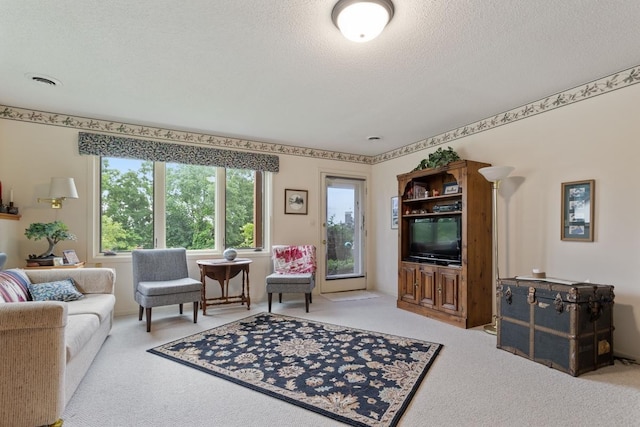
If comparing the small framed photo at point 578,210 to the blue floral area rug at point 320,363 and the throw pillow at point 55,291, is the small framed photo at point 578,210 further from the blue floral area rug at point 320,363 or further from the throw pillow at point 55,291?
the throw pillow at point 55,291

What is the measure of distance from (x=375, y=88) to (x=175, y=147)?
9.05 ft

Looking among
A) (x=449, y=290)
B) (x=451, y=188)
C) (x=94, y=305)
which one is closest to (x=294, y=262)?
(x=449, y=290)

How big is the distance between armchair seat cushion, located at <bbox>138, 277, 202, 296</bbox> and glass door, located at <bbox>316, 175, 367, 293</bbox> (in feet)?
7.57

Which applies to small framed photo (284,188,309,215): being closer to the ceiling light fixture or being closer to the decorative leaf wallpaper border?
the decorative leaf wallpaper border

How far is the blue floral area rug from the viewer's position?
2053 mm

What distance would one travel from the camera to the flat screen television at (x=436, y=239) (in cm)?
384

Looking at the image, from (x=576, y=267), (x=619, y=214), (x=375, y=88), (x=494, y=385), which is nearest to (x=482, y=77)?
(x=375, y=88)

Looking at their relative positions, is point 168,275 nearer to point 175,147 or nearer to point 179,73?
point 175,147

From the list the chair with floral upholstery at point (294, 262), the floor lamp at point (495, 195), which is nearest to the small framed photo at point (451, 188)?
the floor lamp at point (495, 195)

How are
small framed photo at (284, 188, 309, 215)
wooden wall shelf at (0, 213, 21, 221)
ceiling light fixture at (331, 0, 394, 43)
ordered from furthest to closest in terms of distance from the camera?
1. small framed photo at (284, 188, 309, 215)
2. wooden wall shelf at (0, 213, 21, 221)
3. ceiling light fixture at (331, 0, 394, 43)

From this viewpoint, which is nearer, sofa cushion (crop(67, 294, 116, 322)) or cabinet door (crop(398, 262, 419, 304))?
sofa cushion (crop(67, 294, 116, 322))

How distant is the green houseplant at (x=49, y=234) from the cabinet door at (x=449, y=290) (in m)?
4.25

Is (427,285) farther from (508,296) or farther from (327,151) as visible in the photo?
(327,151)

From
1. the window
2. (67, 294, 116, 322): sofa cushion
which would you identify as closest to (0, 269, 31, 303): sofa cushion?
(67, 294, 116, 322): sofa cushion
